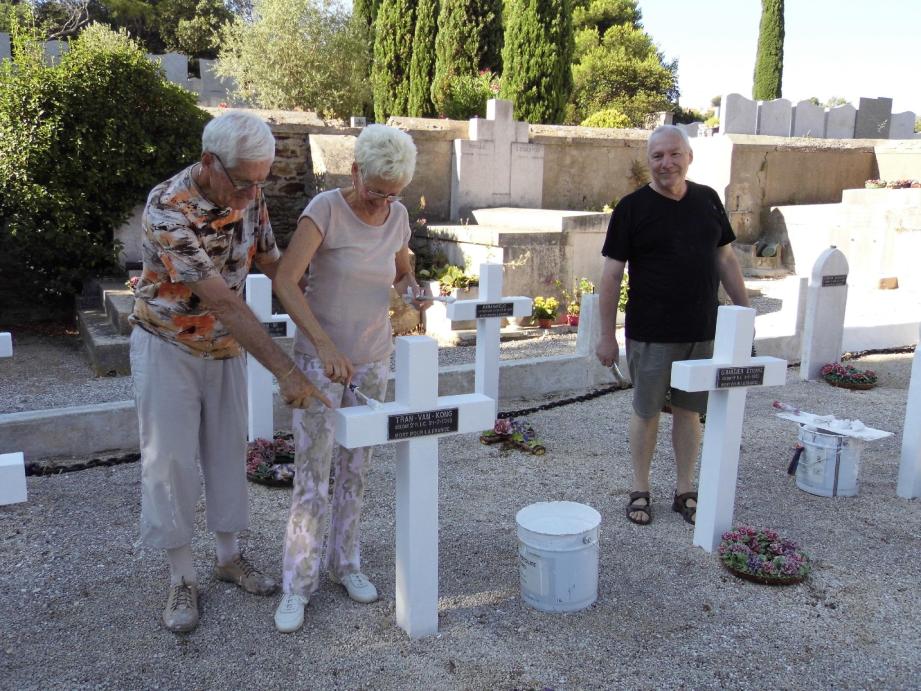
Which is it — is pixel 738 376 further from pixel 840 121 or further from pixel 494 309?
pixel 840 121

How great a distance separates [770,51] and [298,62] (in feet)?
51.6

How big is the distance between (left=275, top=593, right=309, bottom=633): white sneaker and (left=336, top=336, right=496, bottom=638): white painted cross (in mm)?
346

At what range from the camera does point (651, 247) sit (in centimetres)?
355

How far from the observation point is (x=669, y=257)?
3523 millimetres

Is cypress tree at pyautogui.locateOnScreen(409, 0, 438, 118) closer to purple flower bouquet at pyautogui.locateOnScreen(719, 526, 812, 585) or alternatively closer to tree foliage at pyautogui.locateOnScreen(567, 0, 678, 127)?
tree foliage at pyautogui.locateOnScreen(567, 0, 678, 127)

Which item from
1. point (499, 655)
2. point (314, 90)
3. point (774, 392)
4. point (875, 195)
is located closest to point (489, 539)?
point (499, 655)

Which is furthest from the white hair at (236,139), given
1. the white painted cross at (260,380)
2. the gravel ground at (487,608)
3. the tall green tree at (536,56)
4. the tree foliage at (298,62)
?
the tree foliage at (298,62)

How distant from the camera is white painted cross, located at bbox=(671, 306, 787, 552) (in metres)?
3.25

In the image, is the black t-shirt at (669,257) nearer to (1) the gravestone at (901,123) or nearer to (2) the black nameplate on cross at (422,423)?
(2) the black nameplate on cross at (422,423)

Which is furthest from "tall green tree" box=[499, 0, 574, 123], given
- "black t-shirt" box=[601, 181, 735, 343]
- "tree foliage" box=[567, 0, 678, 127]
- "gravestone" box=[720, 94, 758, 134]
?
"black t-shirt" box=[601, 181, 735, 343]

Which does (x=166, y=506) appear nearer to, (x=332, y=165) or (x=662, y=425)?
(x=662, y=425)

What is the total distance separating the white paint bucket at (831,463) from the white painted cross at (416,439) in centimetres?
228

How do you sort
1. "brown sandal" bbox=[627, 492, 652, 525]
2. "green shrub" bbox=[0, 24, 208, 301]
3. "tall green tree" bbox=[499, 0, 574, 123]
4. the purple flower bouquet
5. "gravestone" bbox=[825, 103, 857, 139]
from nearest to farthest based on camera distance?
the purple flower bouquet → "brown sandal" bbox=[627, 492, 652, 525] → "green shrub" bbox=[0, 24, 208, 301] → "tall green tree" bbox=[499, 0, 574, 123] → "gravestone" bbox=[825, 103, 857, 139]

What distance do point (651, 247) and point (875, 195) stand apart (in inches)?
397
